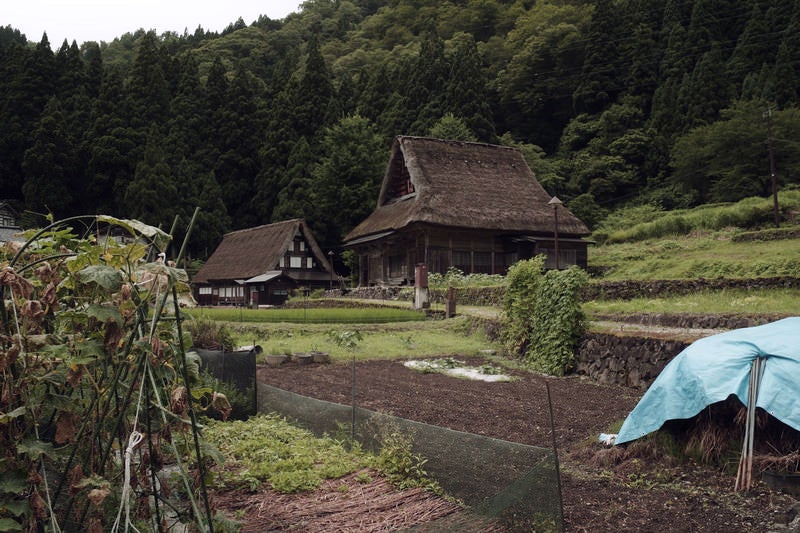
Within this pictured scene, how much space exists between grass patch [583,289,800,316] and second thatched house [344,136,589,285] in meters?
12.6

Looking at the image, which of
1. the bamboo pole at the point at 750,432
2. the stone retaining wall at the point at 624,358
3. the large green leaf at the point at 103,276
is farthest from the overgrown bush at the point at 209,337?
the large green leaf at the point at 103,276

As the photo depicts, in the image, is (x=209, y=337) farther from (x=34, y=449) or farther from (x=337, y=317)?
(x=34, y=449)

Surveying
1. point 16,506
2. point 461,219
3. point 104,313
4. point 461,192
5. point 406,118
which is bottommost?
point 16,506

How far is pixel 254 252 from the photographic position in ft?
126

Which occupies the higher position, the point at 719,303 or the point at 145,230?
the point at 145,230

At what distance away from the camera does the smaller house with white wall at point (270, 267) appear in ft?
119

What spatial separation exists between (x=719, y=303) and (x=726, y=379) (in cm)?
842

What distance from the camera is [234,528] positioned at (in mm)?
3273

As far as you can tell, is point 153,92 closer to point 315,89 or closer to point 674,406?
point 315,89

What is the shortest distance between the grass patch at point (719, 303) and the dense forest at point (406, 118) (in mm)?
22472

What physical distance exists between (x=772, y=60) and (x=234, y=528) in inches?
1963

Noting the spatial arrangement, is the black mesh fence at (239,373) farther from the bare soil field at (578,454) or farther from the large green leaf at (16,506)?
the large green leaf at (16,506)

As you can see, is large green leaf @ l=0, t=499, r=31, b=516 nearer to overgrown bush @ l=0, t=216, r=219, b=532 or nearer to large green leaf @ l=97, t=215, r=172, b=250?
overgrown bush @ l=0, t=216, r=219, b=532

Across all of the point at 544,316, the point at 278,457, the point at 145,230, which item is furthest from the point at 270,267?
the point at 145,230
